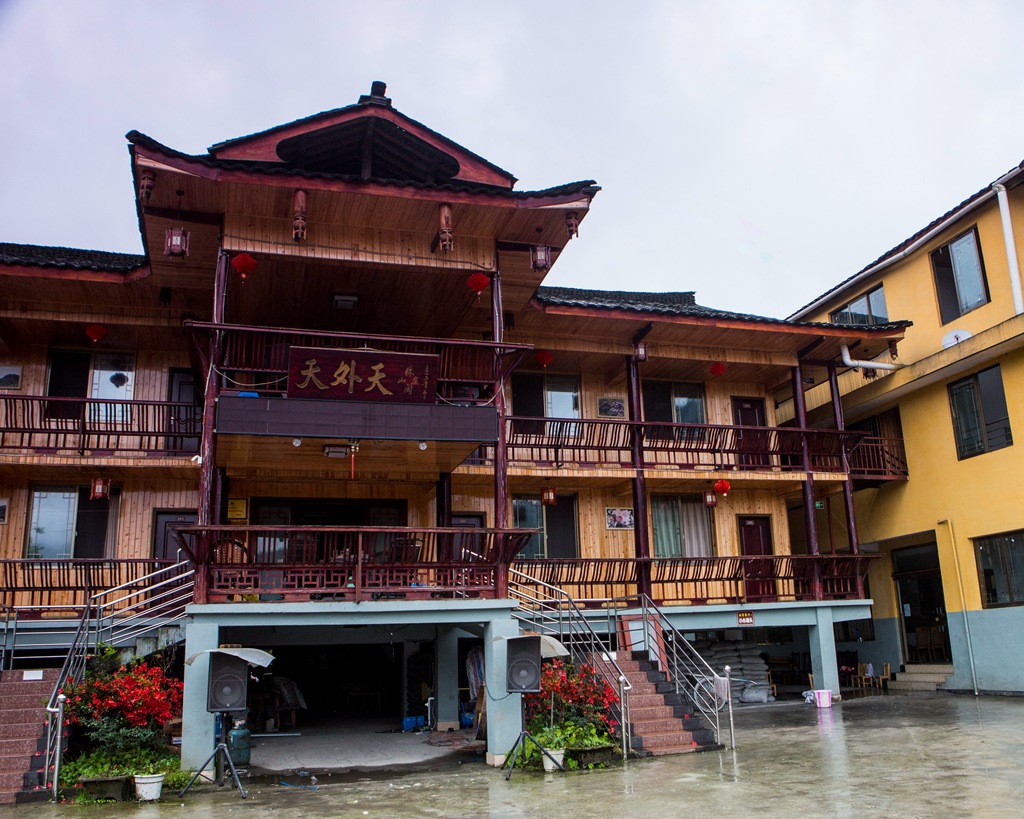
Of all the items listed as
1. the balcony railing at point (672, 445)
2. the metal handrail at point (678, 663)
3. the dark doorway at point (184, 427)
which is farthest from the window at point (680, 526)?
the dark doorway at point (184, 427)

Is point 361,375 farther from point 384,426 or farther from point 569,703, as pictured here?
point 569,703

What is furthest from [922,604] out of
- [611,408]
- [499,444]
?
[499,444]

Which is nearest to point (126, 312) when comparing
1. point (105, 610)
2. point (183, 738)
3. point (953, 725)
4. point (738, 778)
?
point (105, 610)

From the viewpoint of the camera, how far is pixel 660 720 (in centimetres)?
1333

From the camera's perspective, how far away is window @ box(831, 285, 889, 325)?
22.4 metres

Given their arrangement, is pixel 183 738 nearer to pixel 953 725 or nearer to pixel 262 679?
pixel 262 679

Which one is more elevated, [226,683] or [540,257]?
[540,257]

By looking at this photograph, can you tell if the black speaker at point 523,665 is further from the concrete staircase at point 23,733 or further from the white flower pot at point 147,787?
the concrete staircase at point 23,733

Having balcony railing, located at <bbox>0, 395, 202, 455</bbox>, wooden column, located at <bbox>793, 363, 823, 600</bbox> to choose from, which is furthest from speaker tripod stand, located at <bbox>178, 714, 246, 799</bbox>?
wooden column, located at <bbox>793, 363, 823, 600</bbox>

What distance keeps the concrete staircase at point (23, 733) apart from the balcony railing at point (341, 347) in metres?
4.74

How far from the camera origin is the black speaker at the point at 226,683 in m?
10.9

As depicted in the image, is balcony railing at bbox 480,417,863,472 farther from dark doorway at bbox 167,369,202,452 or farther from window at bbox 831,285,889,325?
dark doorway at bbox 167,369,202,452

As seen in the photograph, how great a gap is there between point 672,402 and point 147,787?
1377 centimetres

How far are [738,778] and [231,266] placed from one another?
1007 cm
